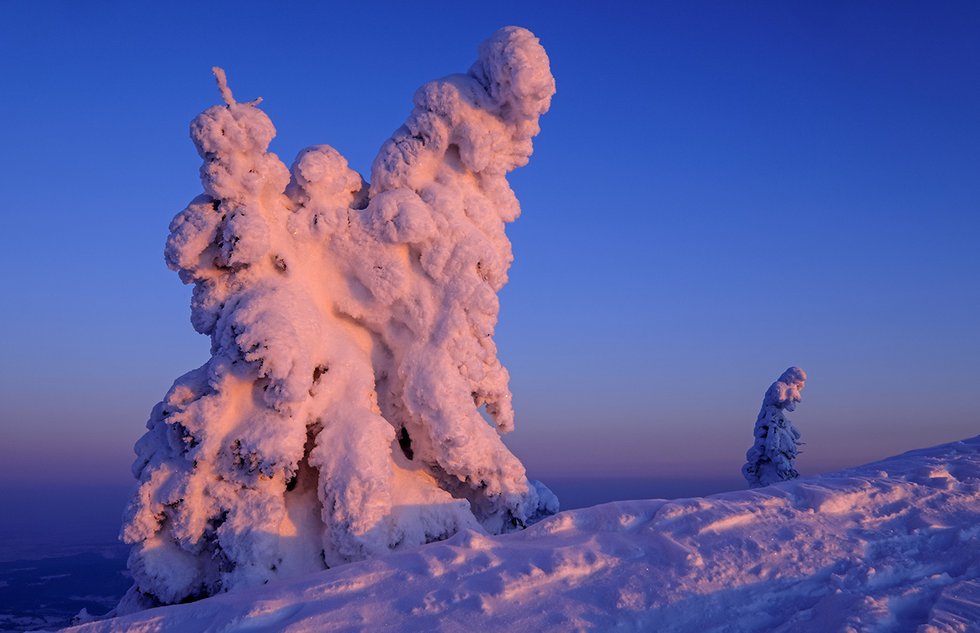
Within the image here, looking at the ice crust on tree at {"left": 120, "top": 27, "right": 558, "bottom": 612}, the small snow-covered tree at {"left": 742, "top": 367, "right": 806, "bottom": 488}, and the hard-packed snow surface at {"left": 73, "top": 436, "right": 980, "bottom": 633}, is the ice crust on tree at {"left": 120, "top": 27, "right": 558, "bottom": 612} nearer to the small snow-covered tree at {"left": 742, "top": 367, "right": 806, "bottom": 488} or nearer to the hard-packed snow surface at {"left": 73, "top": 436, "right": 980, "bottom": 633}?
the hard-packed snow surface at {"left": 73, "top": 436, "right": 980, "bottom": 633}

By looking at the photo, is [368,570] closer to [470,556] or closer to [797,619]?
[470,556]

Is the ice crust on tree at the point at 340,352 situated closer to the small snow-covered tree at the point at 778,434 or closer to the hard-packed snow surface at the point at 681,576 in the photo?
the hard-packed snow surface at the point at 681,576

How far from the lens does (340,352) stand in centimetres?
1177

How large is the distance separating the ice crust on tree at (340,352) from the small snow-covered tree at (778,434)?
328 inches

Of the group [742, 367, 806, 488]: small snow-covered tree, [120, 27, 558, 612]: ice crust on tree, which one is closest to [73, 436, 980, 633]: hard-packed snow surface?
[120, 27, 558, 612]: ice crust on tree

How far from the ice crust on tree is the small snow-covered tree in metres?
8.33

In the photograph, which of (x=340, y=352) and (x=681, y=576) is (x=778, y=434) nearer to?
(x=340, y=352)

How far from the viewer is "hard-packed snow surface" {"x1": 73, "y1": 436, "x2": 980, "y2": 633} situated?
20.0 feet

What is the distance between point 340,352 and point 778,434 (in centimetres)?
1274

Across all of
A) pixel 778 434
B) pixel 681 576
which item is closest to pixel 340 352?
pixel 681 576

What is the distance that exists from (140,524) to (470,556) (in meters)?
5.56

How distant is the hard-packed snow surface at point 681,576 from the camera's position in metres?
6.09

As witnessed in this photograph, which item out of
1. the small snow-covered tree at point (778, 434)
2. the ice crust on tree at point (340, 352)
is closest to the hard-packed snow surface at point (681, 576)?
the ice crust on tree at point (340, 352)

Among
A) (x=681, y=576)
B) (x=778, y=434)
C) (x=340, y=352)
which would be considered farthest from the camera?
(x=778, y=434)
